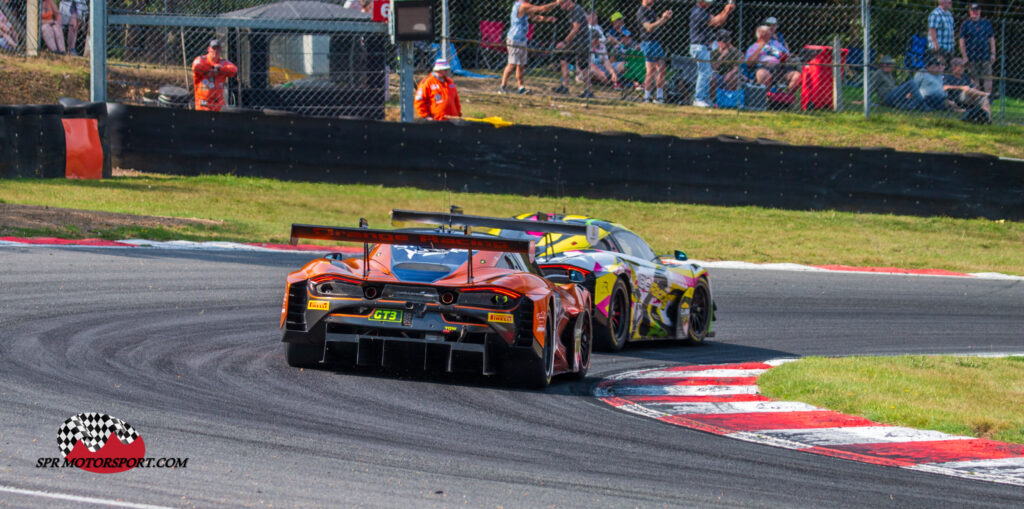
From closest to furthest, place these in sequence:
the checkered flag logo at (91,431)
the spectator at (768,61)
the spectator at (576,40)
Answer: the checkered flag logo at (91,431), the spectator at (576,40), the spectator at (768,61)

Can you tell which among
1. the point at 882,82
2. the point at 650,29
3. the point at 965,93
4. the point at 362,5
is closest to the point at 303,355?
the point at 650,29

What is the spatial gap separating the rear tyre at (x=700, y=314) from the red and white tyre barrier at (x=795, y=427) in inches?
94.3

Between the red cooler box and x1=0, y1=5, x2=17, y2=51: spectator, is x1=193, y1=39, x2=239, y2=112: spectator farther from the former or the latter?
the red cooler box

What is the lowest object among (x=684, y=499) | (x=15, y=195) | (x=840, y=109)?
(x=684, y=499)

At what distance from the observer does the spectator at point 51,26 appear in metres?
20.3

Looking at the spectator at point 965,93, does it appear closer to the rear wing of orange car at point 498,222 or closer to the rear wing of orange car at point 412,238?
the rear wing of orange car at point 498,222

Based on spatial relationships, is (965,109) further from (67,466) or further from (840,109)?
(67,466)

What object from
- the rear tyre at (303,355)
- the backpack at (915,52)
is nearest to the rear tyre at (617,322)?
the rear tyre at (303,355)

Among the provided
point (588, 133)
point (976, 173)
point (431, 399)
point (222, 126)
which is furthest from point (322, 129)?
point (431, 399)

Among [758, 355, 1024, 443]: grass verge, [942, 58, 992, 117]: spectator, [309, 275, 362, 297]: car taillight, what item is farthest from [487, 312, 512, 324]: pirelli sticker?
[942, 58, 992, 117]: spectator

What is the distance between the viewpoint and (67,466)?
17.1ft

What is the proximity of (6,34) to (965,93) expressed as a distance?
16.0 metres

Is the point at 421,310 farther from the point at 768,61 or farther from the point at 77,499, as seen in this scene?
the point at 768,61

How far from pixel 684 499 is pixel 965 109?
18661mm
